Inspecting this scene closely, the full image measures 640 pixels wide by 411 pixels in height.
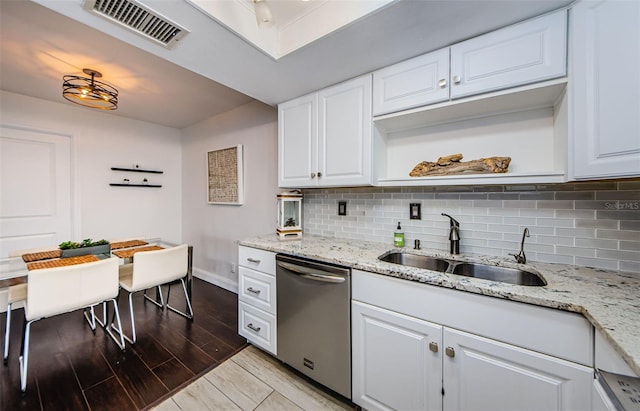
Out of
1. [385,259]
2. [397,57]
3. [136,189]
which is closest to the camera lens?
[397,57]

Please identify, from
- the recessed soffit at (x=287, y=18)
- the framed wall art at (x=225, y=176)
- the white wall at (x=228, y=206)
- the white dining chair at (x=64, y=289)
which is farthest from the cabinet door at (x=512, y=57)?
the white dining chair at (x=64, y=289)

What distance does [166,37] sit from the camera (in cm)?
138

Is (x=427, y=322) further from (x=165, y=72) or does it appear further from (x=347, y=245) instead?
(x=165, y=72)

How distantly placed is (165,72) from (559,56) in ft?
9.37

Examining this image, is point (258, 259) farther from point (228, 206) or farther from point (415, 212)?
point (228, 206)

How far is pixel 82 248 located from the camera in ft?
7.24

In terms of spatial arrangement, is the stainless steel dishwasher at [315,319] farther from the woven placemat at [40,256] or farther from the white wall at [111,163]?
the white wall at [111,163]

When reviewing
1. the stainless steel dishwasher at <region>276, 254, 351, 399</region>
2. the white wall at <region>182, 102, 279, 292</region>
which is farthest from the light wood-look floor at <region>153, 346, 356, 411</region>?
the white wall at <region>182, 102, 279, 292</region>

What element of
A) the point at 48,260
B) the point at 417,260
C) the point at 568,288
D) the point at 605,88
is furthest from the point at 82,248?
the point at 605,88

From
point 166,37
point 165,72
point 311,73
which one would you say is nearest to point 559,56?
point 311,73

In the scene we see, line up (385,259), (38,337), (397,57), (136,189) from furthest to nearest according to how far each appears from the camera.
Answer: (136,189)
(38,337)
(385,259)
(397,57)

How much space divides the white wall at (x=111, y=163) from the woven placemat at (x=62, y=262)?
1.51 meters

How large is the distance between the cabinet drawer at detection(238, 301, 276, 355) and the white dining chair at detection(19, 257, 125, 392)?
103cm

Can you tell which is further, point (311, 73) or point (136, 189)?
point (136, 189)
